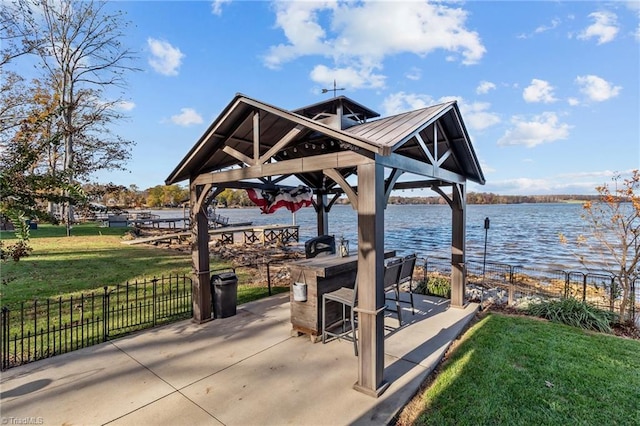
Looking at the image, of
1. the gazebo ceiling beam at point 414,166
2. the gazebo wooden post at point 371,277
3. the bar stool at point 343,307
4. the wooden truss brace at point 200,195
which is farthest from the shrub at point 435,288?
the wooden truss brace at point 200,195

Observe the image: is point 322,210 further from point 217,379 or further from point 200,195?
point 217,379

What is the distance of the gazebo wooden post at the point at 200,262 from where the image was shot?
557 cm

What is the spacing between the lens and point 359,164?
340cm

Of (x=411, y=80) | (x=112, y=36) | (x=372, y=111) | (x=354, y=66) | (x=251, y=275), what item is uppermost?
(x=112, y=36)

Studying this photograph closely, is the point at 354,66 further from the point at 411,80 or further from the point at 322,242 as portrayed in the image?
the point at 322,242

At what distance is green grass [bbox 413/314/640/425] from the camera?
2990mm

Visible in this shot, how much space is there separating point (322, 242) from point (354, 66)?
6662 millimetres

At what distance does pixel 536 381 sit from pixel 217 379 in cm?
379

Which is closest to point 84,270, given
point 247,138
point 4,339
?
point 4,339

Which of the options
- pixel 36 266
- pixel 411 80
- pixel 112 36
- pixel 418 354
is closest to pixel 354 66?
pixel 411 80

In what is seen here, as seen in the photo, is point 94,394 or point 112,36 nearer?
point 94,394

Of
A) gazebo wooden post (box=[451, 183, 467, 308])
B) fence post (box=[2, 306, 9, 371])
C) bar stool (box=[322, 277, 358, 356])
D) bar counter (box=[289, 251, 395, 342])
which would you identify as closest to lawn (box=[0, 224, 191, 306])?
fence post (box=[2, 306, 9, 371])

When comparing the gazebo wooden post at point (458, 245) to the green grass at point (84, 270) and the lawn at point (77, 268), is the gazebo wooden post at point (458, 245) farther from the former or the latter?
the lawn at point (77, 268)

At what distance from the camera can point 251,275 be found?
10.4 metres
